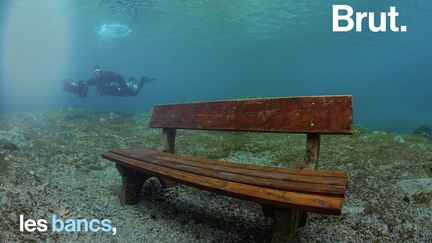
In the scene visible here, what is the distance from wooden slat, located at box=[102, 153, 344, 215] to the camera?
6.36 ft

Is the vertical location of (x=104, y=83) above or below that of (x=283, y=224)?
above

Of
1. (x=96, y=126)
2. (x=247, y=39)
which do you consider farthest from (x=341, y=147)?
(x=247, y=39)

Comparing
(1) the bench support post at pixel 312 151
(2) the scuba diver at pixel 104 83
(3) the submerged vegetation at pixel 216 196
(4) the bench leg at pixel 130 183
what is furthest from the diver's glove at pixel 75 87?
(1) the bench support post at pixel 312 151

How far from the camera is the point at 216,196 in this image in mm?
4309

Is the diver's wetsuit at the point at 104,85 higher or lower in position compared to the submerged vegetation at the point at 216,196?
higher

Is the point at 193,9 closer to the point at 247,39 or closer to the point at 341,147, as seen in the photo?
the point at 247,39

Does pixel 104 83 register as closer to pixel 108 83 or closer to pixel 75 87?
pixel 108 83

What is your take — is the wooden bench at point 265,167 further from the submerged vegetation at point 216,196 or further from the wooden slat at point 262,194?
the submerged vegetation at point 216,196

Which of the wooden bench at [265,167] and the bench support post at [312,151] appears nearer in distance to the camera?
the wooden bench at [265,167]

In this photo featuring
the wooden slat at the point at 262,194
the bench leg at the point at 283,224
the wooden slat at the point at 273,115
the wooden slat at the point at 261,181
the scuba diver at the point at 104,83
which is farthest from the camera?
the scuba diver at the point at 104,83

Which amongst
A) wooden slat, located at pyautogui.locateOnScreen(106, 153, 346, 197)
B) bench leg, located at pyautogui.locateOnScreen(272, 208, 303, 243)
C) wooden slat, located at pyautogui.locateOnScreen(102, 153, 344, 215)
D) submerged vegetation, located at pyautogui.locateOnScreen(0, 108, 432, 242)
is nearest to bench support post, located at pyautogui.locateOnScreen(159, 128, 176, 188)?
submerged vegetation, located at pyautogui.locateOnScreen(0, 108, 432, 242)

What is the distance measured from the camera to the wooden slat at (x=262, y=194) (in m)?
1.94

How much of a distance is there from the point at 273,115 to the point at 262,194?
1.42 metres

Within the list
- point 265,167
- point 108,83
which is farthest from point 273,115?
point 108,83
